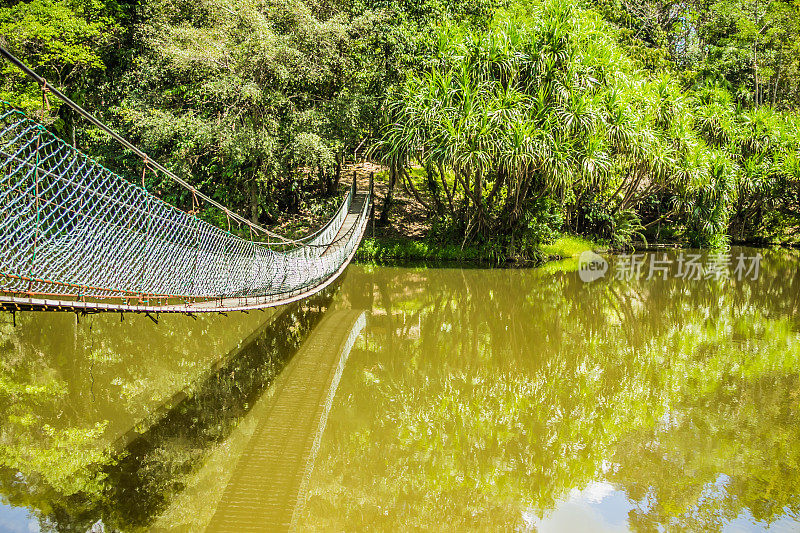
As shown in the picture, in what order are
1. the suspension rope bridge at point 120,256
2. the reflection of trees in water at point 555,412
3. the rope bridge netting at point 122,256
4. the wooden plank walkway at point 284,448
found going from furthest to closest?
1. the reflection of trees in water at point 555,412
2. the wooden plank walkway at point 284,448
3. the rope bridge netting at point 122,256
4. the suspension rope bridge at point 120,256

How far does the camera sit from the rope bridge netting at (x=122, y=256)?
2.91 metres

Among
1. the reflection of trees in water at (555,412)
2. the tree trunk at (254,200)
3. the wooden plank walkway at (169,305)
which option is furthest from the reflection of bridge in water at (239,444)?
the tree trunk at (254,200)

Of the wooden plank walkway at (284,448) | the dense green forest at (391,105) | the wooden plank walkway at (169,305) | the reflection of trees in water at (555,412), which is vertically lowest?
the reflection of trees in water at (555,412)

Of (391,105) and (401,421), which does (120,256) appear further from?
(391,105)

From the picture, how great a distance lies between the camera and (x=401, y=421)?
14.8 ft

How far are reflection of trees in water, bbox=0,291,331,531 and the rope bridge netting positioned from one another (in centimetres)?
83

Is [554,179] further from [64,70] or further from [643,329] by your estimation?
[64,70]

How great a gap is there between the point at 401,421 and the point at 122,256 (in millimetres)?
3391

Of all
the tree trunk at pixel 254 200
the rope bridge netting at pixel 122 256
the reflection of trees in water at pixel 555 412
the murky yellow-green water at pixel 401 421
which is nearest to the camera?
the rope bridge netting at pixel 122 256

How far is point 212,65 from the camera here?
29.9 feet

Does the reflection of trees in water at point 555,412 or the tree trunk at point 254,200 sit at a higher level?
the tree trunk at point 254,200

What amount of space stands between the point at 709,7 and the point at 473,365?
17398mm

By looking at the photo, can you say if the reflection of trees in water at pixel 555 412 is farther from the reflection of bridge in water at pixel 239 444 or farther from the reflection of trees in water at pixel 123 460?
the reflection of trees in water at pixel 123 460

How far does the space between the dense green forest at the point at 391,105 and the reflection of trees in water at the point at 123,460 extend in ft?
16.7
